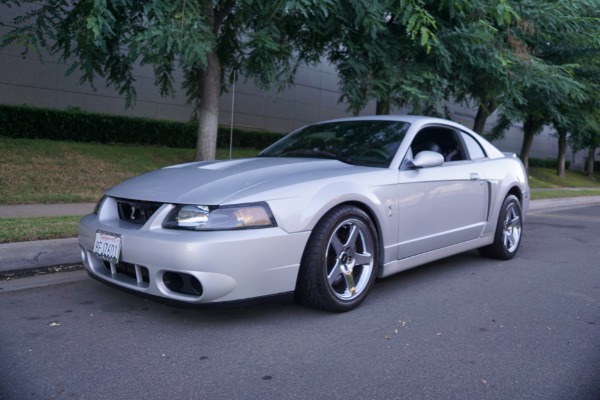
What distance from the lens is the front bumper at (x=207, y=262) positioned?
3.09m

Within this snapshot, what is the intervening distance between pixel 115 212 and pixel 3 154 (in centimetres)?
789

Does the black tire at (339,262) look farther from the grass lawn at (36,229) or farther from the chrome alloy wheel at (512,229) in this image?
the grass lawn at (36,229)

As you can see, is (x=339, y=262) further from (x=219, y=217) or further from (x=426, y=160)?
(x=426, y=160)

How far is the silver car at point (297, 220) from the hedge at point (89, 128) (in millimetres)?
9153

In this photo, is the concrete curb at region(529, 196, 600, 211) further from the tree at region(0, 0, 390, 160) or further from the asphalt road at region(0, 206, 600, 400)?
the asphalt road at region(0, 206, 600, 400)

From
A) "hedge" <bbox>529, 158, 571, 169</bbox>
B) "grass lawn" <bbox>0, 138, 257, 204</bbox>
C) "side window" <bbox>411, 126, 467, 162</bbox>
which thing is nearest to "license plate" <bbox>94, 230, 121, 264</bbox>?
"side window" <bbox>411, 126, 467, 162</bbox>

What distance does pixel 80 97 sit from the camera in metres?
14.8

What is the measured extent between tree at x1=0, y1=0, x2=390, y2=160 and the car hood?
4.05 meters

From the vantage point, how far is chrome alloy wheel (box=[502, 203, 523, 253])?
571 cm

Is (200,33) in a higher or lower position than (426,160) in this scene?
higher

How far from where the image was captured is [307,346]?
3.15 m

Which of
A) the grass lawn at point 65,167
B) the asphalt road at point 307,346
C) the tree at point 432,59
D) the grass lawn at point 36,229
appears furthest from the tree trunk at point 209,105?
the asphalt road at point 307,346

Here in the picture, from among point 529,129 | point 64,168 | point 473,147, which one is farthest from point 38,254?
point 529,129

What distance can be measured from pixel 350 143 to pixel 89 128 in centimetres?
1018
